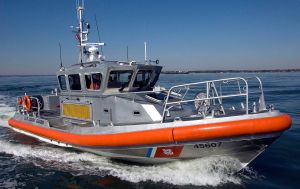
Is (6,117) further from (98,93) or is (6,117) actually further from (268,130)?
(268,130)

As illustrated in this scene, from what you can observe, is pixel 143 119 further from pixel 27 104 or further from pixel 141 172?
pixel 27 104

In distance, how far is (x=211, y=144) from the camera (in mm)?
5441

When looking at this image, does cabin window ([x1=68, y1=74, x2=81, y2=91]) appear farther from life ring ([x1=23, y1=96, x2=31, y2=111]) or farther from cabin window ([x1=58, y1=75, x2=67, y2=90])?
life ring ([x1=23, y1=96, x2=31, y2=111])

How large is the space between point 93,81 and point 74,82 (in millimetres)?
841

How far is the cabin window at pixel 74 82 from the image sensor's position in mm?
7520

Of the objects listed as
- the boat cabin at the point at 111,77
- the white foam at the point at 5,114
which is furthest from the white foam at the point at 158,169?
the white foam at the point at 5,114

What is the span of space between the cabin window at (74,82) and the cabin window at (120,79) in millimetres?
1115

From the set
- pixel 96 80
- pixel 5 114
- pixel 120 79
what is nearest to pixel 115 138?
pixel 120 79

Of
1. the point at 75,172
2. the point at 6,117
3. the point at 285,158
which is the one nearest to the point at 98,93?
the point at 75,172

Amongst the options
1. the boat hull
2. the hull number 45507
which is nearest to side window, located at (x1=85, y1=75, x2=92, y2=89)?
the boat hull

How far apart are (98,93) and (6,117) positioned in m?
7.95

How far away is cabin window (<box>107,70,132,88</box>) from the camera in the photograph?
682 centimetres

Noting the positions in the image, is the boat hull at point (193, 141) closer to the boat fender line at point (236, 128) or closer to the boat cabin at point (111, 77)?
the boat fender line at point (236, 128)

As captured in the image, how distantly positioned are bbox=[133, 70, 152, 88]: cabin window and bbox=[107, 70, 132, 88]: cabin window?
0.21 meters
